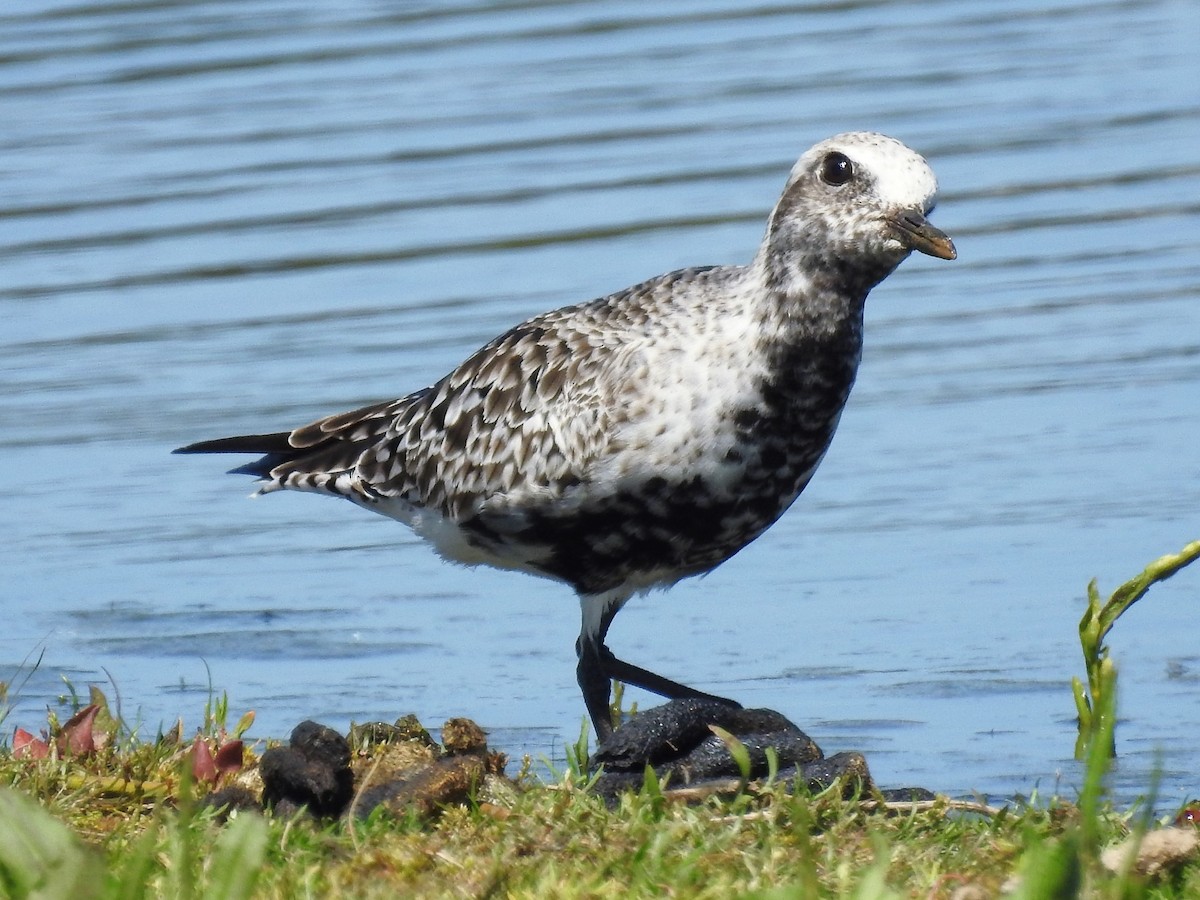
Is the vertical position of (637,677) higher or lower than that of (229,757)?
lower

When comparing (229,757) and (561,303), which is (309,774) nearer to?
(229,757)

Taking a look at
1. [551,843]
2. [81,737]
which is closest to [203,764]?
[81,737]

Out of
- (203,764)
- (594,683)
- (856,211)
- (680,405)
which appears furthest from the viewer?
(594,683)

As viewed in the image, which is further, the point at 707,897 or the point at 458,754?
the point at 458,754

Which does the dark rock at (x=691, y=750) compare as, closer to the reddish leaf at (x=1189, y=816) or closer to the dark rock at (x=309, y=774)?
the dark rock at (x=309, y=774)

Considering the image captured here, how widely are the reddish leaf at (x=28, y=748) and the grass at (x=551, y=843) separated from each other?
2cm

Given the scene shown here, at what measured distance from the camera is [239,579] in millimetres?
9391

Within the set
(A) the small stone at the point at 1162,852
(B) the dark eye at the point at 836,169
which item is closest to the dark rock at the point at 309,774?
(A) the small stone at the point at 1162,852

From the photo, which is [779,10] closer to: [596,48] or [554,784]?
[596,48]

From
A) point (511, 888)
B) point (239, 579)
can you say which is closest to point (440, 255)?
point (239, 579)

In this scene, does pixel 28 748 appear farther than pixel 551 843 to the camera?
Yes

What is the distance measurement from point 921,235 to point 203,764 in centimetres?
238

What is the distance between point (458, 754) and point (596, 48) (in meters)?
13.0

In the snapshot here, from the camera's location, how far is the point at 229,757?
19.4 ft
